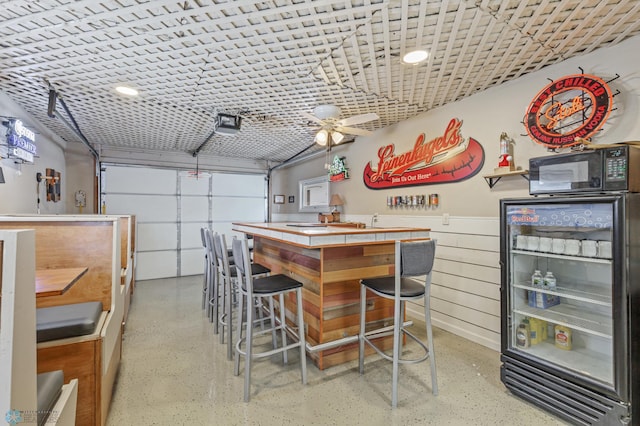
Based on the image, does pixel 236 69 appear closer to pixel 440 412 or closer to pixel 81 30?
pixel 81 30

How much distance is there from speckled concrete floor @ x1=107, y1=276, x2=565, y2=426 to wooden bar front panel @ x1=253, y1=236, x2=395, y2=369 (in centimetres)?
30

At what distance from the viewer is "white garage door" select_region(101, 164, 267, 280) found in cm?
583

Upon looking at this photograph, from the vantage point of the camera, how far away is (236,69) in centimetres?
265

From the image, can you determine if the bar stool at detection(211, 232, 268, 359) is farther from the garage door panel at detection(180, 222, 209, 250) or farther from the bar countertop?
the garage door panel at detection(180, 222, 209, 250)

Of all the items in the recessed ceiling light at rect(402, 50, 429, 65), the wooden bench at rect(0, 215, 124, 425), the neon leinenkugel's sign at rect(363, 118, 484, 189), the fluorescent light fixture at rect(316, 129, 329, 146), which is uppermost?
the recessed ceiling light at rect(402, 50, 429, 65)

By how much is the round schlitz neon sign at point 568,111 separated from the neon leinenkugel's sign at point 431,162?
589 mm

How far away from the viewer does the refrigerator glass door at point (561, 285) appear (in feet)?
6.49

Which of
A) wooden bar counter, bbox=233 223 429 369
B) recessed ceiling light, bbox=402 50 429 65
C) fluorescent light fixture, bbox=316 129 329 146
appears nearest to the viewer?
recessed ceiling light, bbox=402 50 429 65

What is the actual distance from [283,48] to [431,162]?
2.24m

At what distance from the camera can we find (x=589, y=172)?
6.09 feet

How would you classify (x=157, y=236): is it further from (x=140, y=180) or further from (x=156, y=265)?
(x=140, y=180)

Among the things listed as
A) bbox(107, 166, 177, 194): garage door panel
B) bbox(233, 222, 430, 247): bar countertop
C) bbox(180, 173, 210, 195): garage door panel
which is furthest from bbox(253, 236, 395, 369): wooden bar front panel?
bbox(107, 166, 177, 194): garage door panel

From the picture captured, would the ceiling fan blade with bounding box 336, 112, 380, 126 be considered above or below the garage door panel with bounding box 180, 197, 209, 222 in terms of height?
above

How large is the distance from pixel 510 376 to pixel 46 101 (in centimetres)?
539
